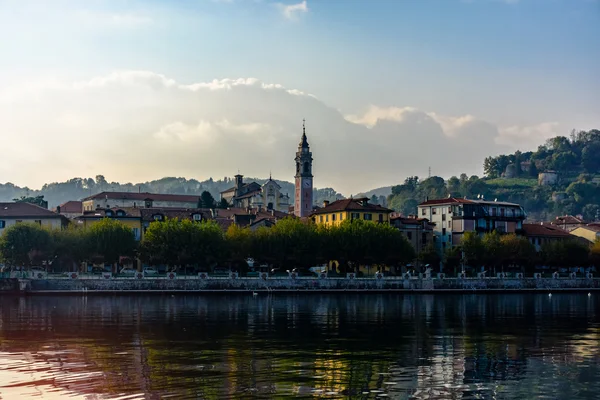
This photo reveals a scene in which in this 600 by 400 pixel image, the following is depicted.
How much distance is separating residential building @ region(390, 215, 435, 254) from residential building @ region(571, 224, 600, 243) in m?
32.6

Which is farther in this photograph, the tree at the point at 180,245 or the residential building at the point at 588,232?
the residential building at the point at 588,232

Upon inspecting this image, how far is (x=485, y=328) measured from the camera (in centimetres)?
5034

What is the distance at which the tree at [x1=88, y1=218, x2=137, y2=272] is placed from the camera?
93.6 meters

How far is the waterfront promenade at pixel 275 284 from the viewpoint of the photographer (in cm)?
8291

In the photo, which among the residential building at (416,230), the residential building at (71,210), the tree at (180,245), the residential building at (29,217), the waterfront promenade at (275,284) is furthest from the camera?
the residential building at (71,210)

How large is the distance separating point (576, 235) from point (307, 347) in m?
107

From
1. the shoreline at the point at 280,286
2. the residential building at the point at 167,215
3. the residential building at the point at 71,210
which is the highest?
the residential building at the point at 71,210

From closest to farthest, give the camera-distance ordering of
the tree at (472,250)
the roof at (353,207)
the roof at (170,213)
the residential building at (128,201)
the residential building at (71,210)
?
the tree at (472,250), the roof at (170,213), the roof at (353,207), the residential building at (71,210), the residential building at (128,201)

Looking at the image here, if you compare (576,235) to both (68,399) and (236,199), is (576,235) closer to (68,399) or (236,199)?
(236,199)

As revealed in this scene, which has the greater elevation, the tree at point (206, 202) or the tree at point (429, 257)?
the tree at point (206, 202)

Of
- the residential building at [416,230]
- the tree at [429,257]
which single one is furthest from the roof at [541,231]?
the tree at [429,257]

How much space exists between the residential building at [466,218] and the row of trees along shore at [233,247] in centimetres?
905

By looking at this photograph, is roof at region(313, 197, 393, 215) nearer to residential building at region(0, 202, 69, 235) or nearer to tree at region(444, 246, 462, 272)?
tree at region(444, 246, 462, 272)

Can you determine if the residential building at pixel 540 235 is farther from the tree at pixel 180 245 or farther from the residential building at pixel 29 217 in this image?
the residential building at pixel 29 217
